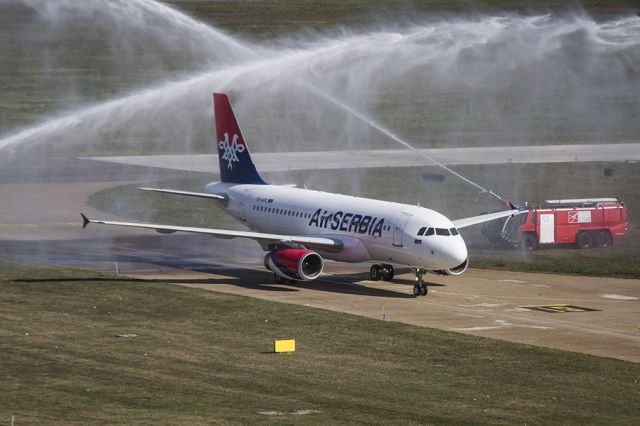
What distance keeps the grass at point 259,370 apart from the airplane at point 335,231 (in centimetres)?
611

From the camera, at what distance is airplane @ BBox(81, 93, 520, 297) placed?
61994 millimetres

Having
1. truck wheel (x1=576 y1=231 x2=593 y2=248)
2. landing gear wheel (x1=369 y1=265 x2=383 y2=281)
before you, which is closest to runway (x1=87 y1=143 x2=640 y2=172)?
truck wheel (x1=576 y1=231 x2=593 y2=248)

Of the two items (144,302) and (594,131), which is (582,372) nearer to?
(144,302)

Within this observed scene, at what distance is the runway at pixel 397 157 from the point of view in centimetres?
11450

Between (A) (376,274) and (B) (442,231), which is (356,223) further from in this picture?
(B) (442,231)

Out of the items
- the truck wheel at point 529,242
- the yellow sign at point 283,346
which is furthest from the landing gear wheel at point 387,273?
the yellow sign at point 283,346

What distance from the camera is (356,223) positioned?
65125 mm

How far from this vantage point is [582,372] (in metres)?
46.0

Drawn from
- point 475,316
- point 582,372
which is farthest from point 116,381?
point 475,316

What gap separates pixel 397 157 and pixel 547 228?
43456mm

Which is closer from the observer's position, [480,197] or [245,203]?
[245,203]

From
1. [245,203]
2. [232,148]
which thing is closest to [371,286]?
[245,203]

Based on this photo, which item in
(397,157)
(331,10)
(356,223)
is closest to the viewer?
(356,223)

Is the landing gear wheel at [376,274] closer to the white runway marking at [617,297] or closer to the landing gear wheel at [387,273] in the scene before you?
the landing gear wheel at [387,273]
